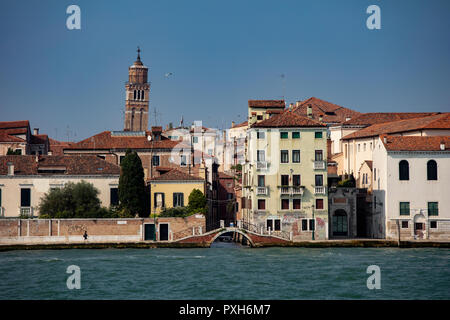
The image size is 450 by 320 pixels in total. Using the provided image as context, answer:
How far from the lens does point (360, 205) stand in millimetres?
49438

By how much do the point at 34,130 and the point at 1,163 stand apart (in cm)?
2798

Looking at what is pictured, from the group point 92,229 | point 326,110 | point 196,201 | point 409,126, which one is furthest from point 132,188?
point 326,110

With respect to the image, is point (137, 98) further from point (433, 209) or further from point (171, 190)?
point (433, 209)

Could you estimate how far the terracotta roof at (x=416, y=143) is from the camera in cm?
4488

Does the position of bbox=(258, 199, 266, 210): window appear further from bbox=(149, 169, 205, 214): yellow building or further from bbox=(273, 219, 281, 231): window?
bbox=(149, 169, 205, 214): yellow building

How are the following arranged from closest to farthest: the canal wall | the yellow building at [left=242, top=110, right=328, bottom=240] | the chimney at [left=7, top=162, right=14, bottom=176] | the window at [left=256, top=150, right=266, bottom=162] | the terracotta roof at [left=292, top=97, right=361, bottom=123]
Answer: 1. the canal wall
2. the yellow building at [left=242, top=110, right=328, bottom=240]
3. the window at [left=256, top=150, right=266, bottom=162]
4. the chimney at [left=7, top=162, right=14, bottom=176]
5. the terracotta roof at [left=292, top=97, right=361, bottom=123]

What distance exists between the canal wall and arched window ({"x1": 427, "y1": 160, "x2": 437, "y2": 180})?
13.8 meters

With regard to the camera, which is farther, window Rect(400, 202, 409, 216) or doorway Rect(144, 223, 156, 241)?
window Rect(400, 202, 409, 216)

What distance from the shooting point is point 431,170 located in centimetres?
4494

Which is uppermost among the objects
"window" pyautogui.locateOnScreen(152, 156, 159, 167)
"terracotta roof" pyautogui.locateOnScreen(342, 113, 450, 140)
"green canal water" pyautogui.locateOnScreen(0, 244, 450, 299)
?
"terracotta roof" pyautogui.locateOnScreen(342, 113, 450, 140)

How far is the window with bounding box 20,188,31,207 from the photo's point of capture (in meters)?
47.7

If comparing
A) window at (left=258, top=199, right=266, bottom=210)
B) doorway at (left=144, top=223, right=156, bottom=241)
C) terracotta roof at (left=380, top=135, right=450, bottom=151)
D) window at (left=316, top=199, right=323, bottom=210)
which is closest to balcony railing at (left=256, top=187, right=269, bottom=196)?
window at (left=258, top=199, right=266, bottom=210)

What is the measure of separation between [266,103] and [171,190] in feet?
29.9

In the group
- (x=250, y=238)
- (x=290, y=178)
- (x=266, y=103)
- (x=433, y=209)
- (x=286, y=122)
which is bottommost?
(x=250, y=238)
